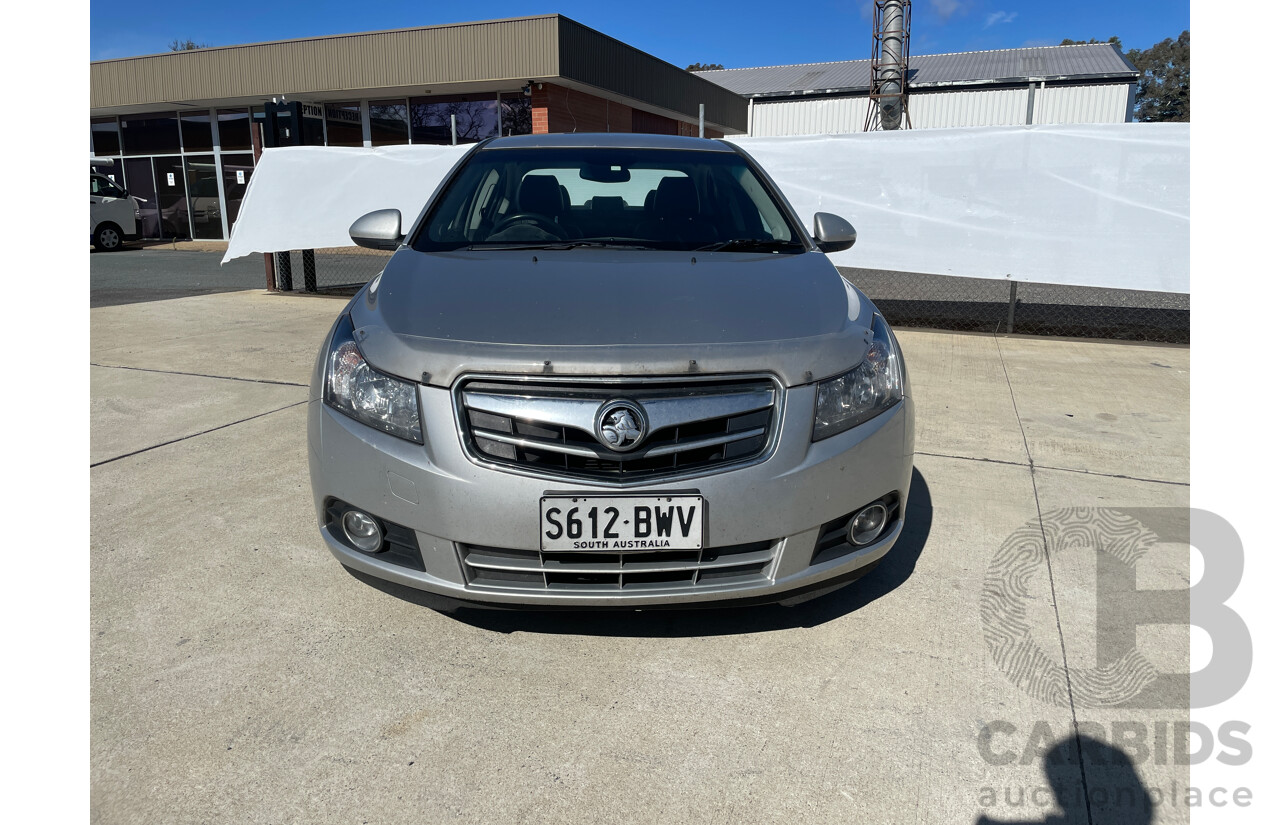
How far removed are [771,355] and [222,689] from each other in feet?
5.67

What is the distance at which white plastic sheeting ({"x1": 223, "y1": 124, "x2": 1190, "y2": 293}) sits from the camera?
674 centimetres

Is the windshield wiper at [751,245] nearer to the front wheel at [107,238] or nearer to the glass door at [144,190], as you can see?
the front wheel at [107,238]

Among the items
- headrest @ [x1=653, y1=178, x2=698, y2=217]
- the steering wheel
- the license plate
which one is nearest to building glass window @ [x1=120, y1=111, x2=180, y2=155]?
the steering wheel

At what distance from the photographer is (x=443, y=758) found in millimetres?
1988

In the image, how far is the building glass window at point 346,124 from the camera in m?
20.4

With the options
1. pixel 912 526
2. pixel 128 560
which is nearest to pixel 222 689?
pixel 128 560

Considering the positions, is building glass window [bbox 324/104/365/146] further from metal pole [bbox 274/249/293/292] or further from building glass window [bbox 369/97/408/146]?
metal pole [bbox 274/249/293/292]

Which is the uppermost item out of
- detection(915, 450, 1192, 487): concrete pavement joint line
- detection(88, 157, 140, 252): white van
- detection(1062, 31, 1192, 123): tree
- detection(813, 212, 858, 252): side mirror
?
detection(1062, 31, 1192, 123): tree

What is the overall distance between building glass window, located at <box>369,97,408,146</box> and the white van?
19.2 feet

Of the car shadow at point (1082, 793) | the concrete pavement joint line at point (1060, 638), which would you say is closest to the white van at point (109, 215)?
the concrete pavement joint line at point (1060, 638)

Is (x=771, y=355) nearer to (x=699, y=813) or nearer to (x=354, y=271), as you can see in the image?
(x=699, y=813)

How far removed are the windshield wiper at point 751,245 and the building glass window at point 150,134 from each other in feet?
77.2


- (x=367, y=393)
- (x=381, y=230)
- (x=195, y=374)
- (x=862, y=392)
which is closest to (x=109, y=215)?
(x=195, y=374)

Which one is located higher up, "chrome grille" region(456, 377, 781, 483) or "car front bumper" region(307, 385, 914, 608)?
"chrome grille" region(456, 377, 781, 483)
